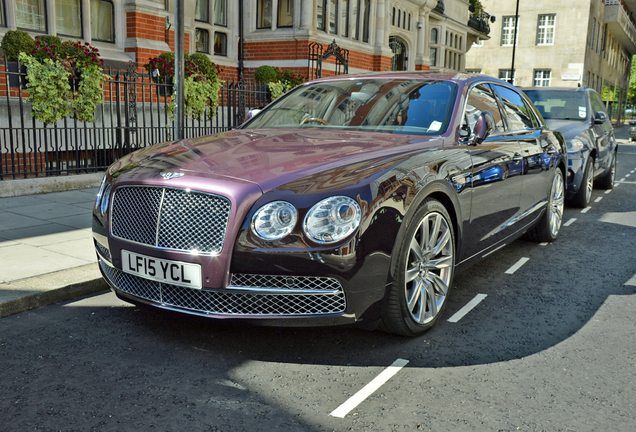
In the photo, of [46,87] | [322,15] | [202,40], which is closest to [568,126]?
[46,87]

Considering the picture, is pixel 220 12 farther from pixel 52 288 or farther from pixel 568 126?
pixel 52 288

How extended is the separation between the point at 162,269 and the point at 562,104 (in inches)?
343

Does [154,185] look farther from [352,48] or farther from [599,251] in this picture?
[352,48]

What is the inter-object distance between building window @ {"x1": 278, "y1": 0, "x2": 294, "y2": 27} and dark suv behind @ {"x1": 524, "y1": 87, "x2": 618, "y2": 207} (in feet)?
29.9

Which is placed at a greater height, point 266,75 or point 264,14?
point 264,14

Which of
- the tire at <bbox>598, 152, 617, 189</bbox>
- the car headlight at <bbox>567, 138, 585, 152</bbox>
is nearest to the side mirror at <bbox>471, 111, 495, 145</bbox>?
the car headlight at <bbox>567, 138, 585, 152</bbox>

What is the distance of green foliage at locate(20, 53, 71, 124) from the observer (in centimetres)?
845

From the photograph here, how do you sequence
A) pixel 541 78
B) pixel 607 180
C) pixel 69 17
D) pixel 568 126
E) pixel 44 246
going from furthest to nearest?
1. pixel 541 78
2. pixel 69 17
3. pixel 607 180
4. pixel 568 126
5. pixel 44 246

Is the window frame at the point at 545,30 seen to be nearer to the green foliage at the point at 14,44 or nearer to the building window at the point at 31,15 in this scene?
the building window at the point at 31,15

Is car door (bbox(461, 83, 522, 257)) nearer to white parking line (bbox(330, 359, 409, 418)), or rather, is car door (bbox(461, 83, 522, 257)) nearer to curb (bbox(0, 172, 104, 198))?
white parking line (bbox(330, 359, 409, 418))

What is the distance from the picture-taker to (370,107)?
15.5 ft

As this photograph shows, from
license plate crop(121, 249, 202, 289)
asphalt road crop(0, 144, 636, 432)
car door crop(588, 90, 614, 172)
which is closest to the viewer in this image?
asphalt road crop(0, 144, 636, 432)

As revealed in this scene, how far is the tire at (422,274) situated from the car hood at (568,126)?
18.1 feet

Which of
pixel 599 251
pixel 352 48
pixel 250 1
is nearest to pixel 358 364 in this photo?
pixel 599 251
